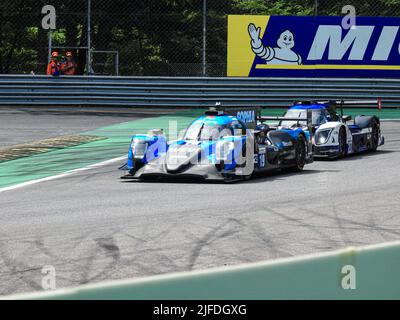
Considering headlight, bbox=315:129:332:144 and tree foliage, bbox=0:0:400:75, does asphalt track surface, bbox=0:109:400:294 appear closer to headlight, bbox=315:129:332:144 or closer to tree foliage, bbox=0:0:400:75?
headlight, bbox=315:129:332:144

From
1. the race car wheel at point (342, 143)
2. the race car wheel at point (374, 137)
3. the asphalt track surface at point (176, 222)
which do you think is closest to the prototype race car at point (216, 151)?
the asphalt track surface at point (176, 222)

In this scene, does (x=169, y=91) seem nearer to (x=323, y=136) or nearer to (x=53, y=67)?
(x=53, y=67)

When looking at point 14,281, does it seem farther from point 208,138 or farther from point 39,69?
point 39,69

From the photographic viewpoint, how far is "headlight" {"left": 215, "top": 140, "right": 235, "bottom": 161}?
13.1 meters

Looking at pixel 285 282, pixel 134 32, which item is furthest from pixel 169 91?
pixel 285 282

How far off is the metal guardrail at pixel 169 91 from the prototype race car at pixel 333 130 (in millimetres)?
7786

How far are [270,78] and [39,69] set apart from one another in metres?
6.71

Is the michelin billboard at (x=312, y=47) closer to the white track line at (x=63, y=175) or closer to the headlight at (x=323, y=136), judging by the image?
the headlight at (x=323, y=136)

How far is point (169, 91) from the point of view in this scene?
25.6 m

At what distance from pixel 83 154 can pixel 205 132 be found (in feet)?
12.7

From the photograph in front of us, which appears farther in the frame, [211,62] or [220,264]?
[211,62]

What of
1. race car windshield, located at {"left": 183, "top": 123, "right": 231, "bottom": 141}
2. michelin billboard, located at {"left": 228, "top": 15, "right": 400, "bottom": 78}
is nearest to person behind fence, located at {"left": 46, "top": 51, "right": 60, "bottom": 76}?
michelin billboard, located at {"left": 228, "top": 15, "right": 400, "bottom": 78}

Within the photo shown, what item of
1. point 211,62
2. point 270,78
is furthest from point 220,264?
point 211,62

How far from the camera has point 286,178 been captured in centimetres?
1371
